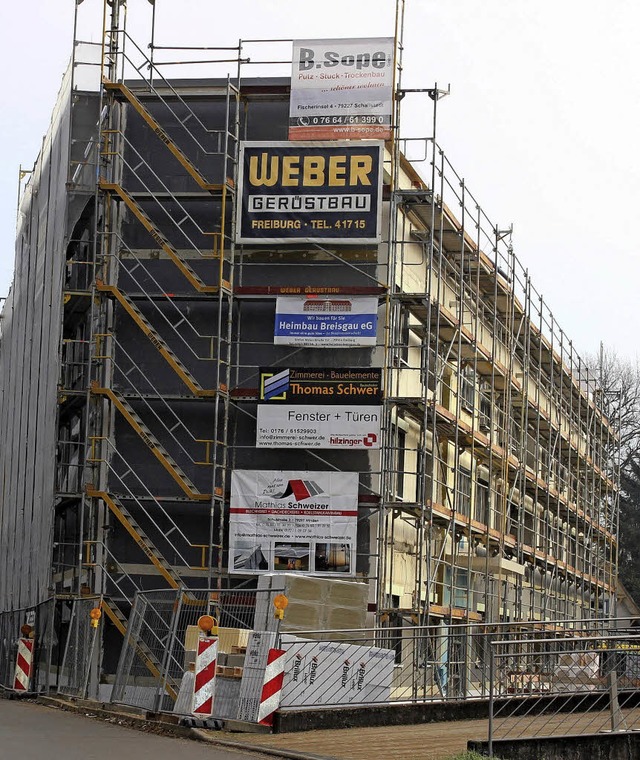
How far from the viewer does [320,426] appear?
1104 inches

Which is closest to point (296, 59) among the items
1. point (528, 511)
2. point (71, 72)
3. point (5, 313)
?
point (71, 72)

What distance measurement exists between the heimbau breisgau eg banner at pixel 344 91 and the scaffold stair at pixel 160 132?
2.14 m

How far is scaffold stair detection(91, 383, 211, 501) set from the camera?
2806 cm

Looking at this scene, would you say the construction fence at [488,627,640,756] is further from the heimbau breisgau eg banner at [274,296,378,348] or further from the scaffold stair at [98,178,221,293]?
the scaffold stair at [98,178,221,293]

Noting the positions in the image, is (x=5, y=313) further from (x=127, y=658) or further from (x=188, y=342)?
(x=127, y=658)

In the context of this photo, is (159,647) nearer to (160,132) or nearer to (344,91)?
(160,132)

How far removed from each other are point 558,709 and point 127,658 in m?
6.27

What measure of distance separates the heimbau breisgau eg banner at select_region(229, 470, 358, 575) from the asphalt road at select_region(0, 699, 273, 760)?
872cm

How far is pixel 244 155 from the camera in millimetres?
29234

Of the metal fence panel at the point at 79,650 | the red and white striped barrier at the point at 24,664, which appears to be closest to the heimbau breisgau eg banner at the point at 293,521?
the metal fence panel at the point at 79,650

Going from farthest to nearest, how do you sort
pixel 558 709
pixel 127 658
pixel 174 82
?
pixel 174 82 → pixel 127 658 → pixel 558 709

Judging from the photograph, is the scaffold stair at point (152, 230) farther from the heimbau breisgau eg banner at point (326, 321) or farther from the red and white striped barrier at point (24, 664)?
the red and white striped barrier at point (24, 664)

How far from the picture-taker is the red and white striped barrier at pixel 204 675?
1719cm

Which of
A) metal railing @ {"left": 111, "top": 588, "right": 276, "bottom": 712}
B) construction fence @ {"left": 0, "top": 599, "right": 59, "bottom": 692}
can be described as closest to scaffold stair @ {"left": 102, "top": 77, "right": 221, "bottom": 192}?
construction fence @ {"left": 0, "top": 599, "right": 59, "bottom": 692}
